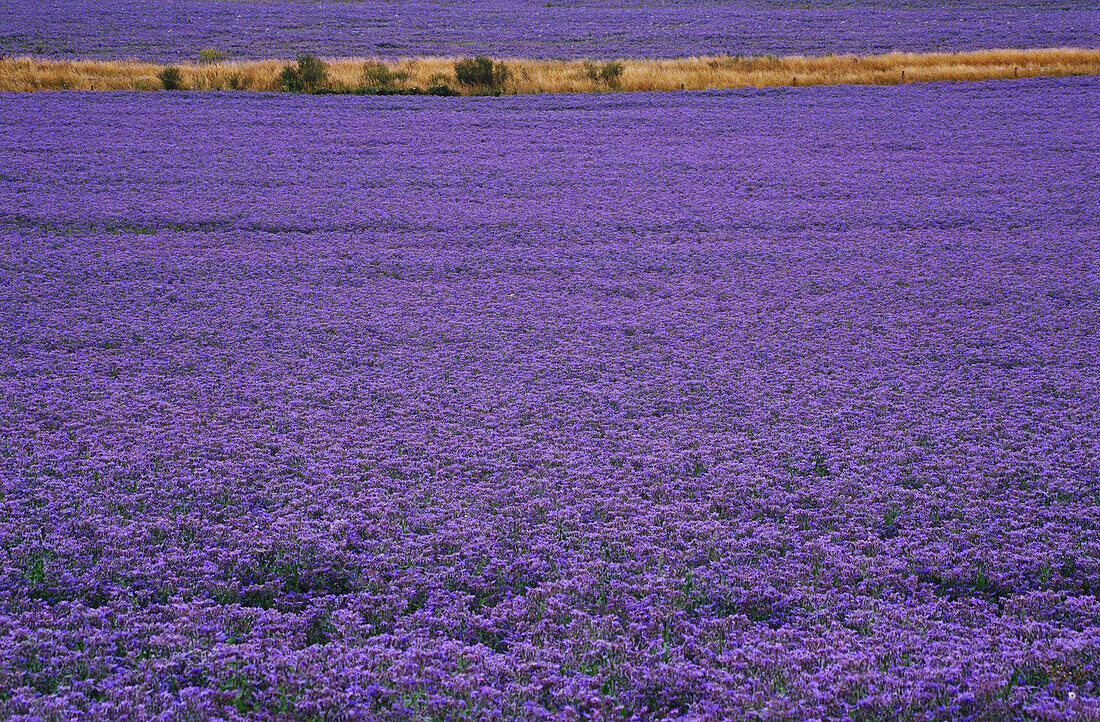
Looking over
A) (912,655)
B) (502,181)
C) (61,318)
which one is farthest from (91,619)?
(502,181)

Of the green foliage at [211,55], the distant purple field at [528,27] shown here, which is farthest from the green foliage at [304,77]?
the distant purple field at [528,27]

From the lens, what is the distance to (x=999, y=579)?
2777 mm

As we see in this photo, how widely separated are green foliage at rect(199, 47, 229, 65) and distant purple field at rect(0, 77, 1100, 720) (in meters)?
9.68

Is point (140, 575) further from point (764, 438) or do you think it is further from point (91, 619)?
point (764, 438)

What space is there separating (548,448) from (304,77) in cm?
1117

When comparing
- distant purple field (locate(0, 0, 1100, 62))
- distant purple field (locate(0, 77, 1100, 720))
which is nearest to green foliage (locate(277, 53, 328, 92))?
distant purple field (locate(0, 0, 1100, 62))

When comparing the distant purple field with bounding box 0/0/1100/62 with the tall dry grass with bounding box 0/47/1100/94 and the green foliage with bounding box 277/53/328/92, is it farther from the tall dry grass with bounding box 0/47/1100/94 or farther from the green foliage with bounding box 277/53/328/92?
the green foliage with bounding box 277/53/328/92

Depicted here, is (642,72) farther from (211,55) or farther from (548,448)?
(548,448)

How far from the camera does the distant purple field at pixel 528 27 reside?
18.0m

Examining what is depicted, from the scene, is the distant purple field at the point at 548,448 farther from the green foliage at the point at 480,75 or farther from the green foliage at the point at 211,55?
the green foliage at the point at 211,55

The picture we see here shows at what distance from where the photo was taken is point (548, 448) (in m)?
3.59

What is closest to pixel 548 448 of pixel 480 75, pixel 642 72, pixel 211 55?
pixel 480 75

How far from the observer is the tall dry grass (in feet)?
41.7

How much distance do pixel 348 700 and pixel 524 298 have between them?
3.40 m
